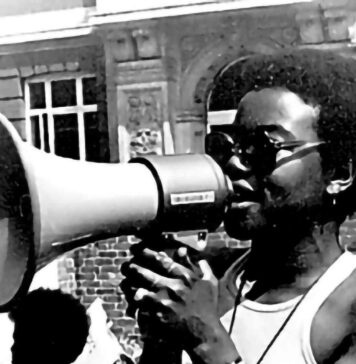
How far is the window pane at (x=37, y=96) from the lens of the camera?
5.48ft

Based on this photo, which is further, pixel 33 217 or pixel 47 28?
pixel 47 28

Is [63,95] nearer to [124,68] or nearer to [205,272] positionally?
[124,68]

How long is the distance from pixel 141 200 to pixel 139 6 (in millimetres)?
478

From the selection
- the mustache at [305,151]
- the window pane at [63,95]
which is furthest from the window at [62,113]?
the mustache at [305,151]

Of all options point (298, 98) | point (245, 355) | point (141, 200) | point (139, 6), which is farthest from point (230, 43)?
point (245, 355)

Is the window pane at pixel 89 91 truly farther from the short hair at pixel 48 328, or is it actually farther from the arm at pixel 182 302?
the arm at pixel 182 302

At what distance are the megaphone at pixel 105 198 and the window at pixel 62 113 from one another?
1.07 feet

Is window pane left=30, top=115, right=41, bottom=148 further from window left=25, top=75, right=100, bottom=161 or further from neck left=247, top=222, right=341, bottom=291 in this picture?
neck left=247, top=222, right=341, bottom=291

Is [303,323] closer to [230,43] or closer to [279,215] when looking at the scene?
[279,215]

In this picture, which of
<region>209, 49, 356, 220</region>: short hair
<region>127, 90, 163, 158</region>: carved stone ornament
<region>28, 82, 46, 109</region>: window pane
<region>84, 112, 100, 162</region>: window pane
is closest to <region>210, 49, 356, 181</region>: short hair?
<region>209, 49, 356, 220</region>: short hair

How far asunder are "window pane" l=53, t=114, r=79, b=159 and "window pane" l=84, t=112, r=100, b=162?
0.7 inches

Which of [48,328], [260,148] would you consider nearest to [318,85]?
[260,148]

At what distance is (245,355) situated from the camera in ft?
4.43

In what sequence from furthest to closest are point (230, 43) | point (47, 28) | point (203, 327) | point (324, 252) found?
point (47, 28) < point (230, 43) < point (324, 252) < point (203, 327)
